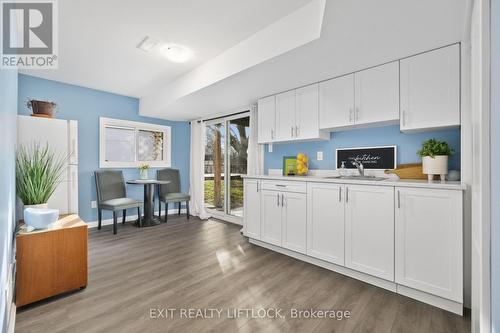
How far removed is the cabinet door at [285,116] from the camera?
3.13 metres

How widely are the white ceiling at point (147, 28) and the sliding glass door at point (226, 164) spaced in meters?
1.58

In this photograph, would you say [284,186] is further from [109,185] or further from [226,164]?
[109,185]

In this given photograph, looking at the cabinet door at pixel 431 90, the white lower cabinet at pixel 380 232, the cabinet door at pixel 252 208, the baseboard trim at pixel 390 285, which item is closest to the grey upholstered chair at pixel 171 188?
the cabinet door at pixel 252 208

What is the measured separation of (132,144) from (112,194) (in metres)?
1.13

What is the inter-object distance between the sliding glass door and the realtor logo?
282 cm

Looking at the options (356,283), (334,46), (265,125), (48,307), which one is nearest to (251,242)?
(356,283)

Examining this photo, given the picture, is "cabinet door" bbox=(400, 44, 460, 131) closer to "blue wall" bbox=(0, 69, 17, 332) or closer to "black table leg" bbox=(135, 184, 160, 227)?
"blue wall" bbox=(0, 69, 17, 332)

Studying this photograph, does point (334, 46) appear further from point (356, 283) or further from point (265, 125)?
point (356, 283)

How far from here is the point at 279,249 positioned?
2986mm

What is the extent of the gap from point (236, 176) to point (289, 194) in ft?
6.43

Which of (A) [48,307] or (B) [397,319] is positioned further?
(A) [48,307]

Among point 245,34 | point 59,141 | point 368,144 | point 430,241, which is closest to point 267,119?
point 245,34

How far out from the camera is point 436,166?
2012mm

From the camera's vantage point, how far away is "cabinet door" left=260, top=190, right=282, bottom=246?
2.97 m
